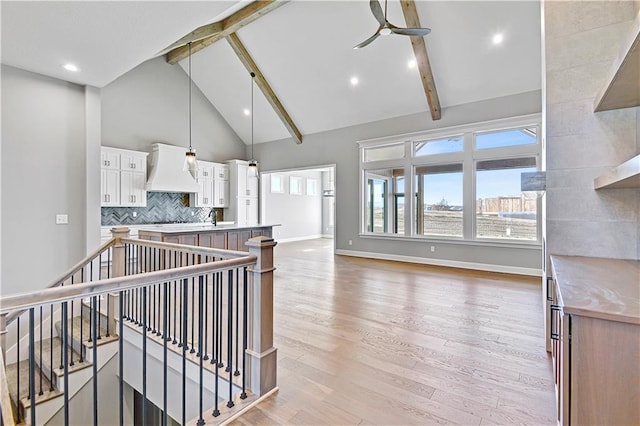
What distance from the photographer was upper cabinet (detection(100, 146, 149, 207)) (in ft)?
20.6

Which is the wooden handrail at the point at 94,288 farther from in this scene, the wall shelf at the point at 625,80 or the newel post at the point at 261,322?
the wall shelf at the point at 625,80

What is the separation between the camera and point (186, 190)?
297 inches

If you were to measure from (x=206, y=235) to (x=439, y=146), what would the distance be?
16.2 feet

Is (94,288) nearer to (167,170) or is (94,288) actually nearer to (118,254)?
(118,254)

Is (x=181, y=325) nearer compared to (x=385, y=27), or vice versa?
(x=181, y=325)

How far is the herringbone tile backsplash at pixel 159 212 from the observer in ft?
21.9

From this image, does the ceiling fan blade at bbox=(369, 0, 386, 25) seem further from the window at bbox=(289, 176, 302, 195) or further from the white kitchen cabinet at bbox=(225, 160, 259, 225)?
the window at bbox=(289, 176, 302, 195)

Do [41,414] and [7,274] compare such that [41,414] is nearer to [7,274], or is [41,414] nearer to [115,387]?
[115,387]

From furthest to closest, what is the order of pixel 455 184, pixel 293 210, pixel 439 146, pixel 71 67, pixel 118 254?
1. pixel 293 210
2. pixel 439 146
3. pixel 455 184
4. pixel 71 67
5. pixel 118 254

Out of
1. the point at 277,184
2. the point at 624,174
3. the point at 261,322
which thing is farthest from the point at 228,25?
the point at 624,174

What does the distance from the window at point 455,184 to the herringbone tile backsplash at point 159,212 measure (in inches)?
180

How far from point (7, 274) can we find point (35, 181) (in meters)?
1.19

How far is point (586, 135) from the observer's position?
2.01 metres

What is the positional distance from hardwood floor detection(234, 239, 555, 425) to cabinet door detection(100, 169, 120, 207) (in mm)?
4353
